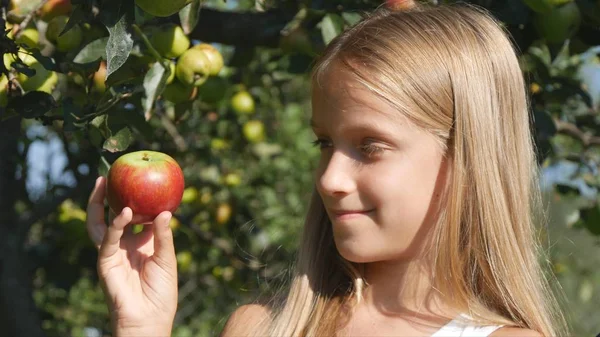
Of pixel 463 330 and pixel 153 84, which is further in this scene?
pixel 153 84

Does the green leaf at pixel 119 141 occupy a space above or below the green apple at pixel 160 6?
below

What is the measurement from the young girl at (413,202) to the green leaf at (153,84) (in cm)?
18

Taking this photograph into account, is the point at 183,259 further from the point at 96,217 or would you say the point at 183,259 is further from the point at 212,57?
the point at 96,217

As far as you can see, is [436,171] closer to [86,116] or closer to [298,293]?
[298,293]

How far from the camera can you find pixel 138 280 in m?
1.31

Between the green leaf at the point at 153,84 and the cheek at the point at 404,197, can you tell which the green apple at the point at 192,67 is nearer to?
the green leaf at the point at 153,84

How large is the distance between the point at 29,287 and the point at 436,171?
132cm

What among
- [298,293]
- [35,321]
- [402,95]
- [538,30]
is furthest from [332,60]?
[35,321]

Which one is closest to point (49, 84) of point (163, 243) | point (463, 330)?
point (163, 243)

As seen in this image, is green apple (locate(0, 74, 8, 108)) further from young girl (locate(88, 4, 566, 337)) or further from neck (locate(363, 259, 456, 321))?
neck (locate(363, 259, 456, 321))

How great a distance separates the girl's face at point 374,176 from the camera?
1.27 meters

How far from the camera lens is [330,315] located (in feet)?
4.72

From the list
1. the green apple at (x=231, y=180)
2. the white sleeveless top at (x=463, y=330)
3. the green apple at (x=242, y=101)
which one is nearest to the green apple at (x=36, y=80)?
the white sleeveless top at (x=463, y=330)

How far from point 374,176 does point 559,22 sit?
64 centimetres
